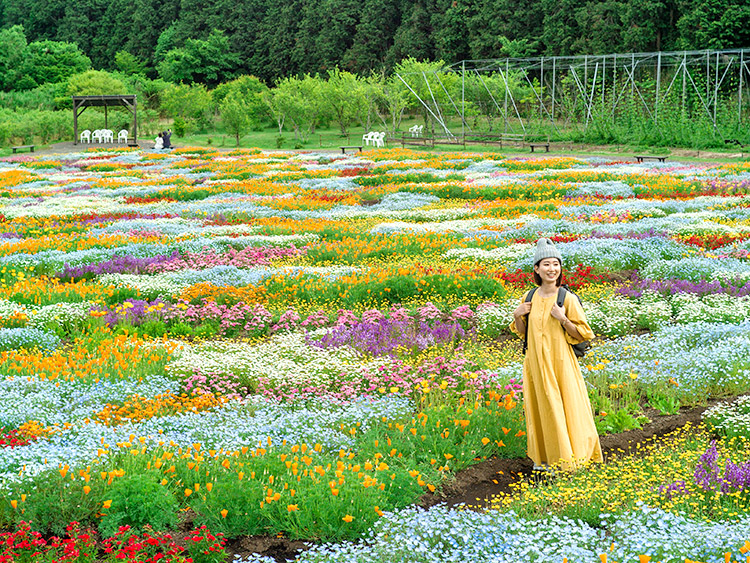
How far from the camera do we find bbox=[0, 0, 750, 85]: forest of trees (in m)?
60.6

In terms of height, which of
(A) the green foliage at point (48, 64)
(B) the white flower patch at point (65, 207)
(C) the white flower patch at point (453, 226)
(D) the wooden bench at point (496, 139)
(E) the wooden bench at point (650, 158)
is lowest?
(C) the white flower patch at point (453, 226)

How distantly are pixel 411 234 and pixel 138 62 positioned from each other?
114970 millimetres

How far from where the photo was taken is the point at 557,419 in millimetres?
6156

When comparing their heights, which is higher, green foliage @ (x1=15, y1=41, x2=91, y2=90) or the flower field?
green foliage @ (x1=15, y1=41, x2=91, y2=90)

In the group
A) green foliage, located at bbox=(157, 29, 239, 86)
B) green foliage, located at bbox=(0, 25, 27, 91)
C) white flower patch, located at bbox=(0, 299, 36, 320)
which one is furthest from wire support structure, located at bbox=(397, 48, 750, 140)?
green foliage, located at bbox=(0, 25, 27, 91)

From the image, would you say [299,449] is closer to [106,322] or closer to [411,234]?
[106,322]

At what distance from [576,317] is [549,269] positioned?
18.7 inches

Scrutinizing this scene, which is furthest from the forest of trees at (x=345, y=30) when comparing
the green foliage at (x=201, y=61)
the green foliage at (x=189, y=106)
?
the green foliage at (x=189, y=106)

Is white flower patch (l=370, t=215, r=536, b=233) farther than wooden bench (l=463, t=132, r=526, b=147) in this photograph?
No

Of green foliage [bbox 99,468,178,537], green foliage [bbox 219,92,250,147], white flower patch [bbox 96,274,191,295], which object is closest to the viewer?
green foliage [bbox 99,468,178,537]

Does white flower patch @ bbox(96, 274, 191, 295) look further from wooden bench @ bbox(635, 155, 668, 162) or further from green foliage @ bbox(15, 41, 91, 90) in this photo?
green foliage @ bbox(15, 41, 91, 90)

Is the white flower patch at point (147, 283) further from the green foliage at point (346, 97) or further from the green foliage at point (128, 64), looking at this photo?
the green foliage at point (128, 64)

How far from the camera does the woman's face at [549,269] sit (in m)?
6.36

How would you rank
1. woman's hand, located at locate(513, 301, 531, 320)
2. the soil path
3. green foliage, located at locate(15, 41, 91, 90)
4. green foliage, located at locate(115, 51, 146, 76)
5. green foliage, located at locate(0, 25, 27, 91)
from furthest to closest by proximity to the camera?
green foliage, located at locate(115, 51, 146, 76)
green foliage, located at locate(15, 41, 91, 90)
green foliage, located at locate(0, 25, 27, 91)
woman's hand, located at locate(513, 301, 531, 320)
the soil path
